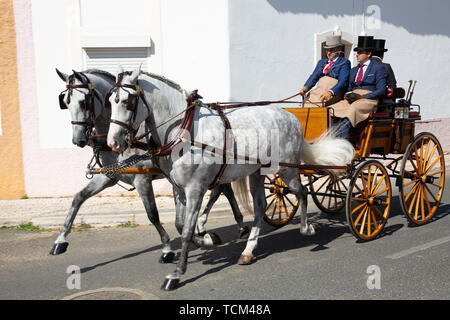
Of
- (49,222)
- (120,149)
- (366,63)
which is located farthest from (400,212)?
(49,222)

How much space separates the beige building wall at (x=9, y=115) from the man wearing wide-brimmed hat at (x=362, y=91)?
632cm

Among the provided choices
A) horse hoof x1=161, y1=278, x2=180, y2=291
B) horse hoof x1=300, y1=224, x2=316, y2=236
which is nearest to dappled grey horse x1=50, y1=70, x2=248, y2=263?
horse hoof x1=161, y1=278, x2=180, y2=291

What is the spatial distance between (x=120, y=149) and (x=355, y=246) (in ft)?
10.2

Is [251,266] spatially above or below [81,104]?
below

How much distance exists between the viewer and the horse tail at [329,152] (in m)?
5.45

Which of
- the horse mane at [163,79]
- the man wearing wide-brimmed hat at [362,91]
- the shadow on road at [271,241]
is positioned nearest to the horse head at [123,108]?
the horse mane at [163,79]

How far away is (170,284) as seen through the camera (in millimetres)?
4160

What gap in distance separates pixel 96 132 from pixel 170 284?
1946mm

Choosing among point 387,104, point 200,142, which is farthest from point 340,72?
point 200,142

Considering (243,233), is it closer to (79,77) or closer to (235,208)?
(235,208)

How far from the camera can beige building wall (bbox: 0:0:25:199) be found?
28.3ft

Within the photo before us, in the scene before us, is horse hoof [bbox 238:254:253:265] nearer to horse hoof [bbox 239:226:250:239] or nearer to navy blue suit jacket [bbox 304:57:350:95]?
horse hoof [bbox 239:226:250:239]

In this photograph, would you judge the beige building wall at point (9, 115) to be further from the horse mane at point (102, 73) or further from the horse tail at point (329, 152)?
the horse tail at point (329, 152)
